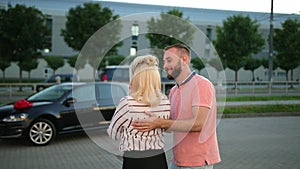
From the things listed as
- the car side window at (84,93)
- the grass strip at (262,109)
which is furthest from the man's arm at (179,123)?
the grass strip at (262,109)

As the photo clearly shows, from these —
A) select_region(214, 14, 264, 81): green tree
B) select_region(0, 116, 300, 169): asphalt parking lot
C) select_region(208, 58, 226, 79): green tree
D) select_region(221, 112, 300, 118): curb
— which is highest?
select_region(214, 14, 264, 81): green tree

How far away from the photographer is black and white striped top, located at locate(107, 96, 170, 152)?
7.97 ft

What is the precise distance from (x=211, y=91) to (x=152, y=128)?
1.72ft

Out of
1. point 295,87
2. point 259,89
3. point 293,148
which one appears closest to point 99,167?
point 293,148

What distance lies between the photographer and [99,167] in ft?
19.6

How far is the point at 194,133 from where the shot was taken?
2.52 meters

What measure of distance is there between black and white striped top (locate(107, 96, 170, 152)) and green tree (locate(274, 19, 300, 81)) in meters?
33.8

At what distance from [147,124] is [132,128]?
Answer: 0.44ft

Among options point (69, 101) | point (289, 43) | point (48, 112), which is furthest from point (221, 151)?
point (289, 43)

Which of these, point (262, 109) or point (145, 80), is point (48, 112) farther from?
point (262, 109)

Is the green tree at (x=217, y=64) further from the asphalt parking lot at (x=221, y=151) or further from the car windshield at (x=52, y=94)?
the car windshield at (x=52, y=94)

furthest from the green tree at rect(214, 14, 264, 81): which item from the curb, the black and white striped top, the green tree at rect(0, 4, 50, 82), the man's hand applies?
the man's hand

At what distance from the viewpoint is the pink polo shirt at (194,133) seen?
96.2 inches

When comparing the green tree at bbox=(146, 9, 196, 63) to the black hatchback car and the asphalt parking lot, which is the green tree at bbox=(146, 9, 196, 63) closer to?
the asphalt parking lot
